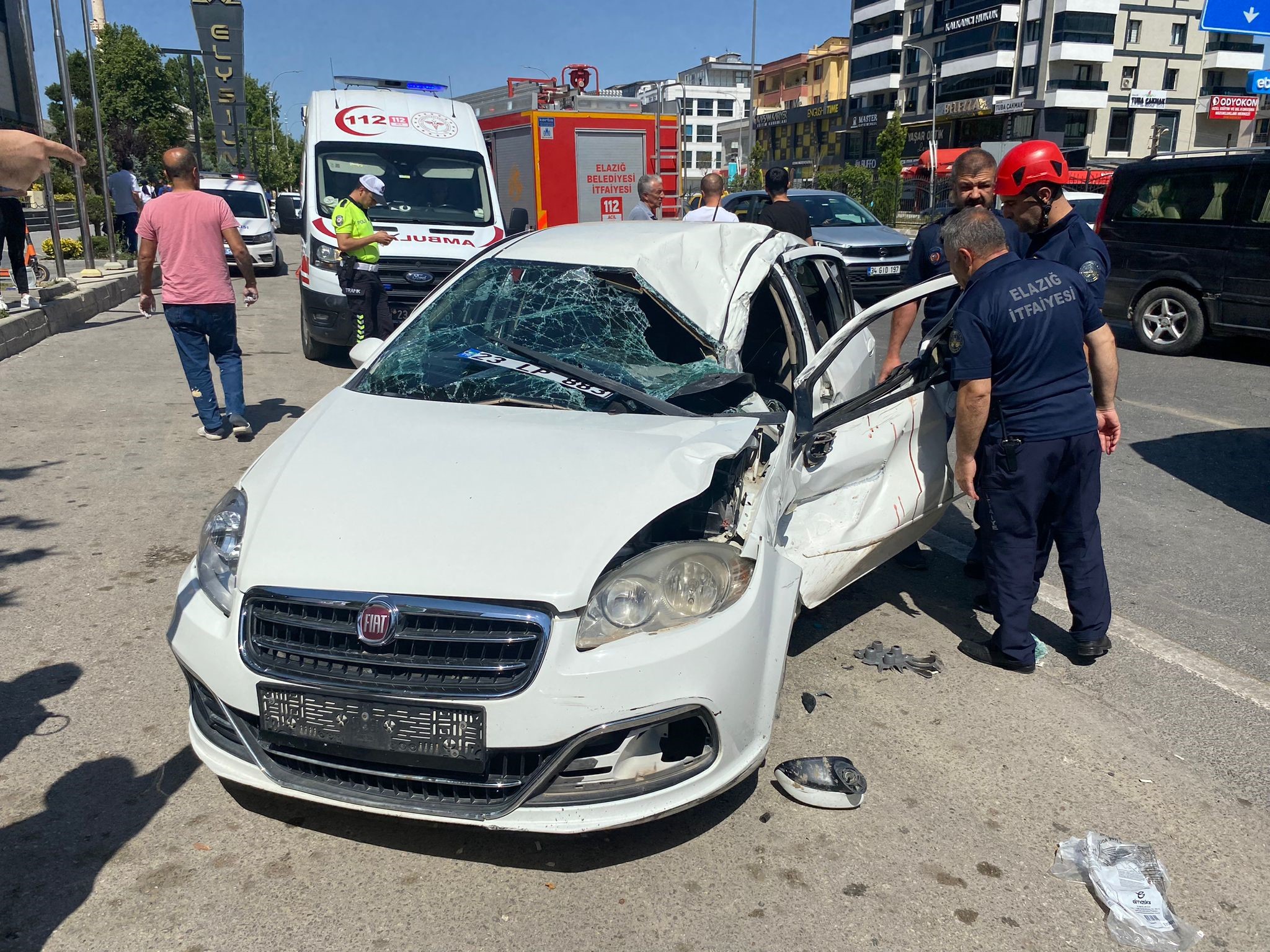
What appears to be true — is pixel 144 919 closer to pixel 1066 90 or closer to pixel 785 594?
pixel 785 594

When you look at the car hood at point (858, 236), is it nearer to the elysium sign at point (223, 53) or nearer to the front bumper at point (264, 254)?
the front bumper at point (264, 254)

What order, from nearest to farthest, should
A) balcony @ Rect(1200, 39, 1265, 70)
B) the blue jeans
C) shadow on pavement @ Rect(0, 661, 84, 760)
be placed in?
1. shadow on pavement @ Rect(0, 661, 84, 760)
2. the blue jeans
3. balcony @ Rect(1200, 39, 1265, 70)

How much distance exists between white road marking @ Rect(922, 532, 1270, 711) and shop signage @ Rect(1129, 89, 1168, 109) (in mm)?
67768

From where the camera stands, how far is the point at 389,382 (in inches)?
149

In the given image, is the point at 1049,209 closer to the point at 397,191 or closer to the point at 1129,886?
the point at 1129,886

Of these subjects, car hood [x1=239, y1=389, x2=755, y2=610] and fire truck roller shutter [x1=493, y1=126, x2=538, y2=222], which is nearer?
car hood [x1=239, y1=389, x2=755, y2=610]

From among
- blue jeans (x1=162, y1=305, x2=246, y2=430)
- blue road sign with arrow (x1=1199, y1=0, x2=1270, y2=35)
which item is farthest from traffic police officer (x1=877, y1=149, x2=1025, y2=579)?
blue road sign with arrow (x1=1199, y1=0, x2=1270, y2=35)

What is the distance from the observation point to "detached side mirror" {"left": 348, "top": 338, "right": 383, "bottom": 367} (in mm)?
4129

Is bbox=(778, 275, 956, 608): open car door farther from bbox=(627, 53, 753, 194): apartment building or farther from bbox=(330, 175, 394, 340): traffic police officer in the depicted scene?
bbox=(627, 53, 753, 194): apartment building

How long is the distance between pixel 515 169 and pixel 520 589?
14303 mm

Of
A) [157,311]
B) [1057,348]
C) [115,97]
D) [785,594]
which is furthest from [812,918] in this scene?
[115,97]

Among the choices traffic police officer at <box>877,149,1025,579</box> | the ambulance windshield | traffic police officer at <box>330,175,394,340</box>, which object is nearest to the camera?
traffic police officer at <box>877,149,1025,579</box>

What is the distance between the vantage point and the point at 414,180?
10609mm

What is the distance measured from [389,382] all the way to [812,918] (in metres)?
2.42
